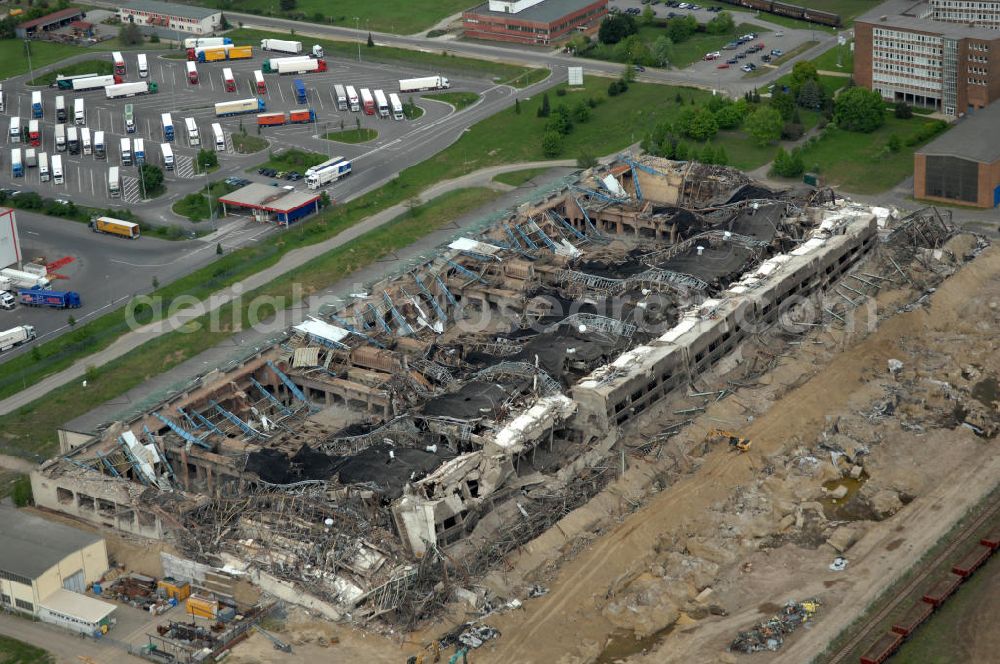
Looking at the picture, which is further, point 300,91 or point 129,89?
point 129,89

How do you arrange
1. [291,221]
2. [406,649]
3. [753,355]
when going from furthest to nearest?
1. [291,221]
2. [753,355]
3. [406,649]

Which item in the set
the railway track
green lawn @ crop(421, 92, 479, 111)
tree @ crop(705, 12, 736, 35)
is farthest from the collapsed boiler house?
tree @ crop(705, 12, 736, 35)

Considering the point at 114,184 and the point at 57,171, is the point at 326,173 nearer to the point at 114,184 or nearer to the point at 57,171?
the point at 114,184

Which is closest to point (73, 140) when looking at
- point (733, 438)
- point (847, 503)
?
point (733, 438)

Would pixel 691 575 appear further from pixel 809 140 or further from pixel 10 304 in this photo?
pixel 809 140

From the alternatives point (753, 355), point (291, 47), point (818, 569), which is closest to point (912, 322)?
point (753, 355)

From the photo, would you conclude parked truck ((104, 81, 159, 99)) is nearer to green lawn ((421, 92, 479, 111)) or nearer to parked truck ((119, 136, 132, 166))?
parked truck ((119, 136, 132, 166))
